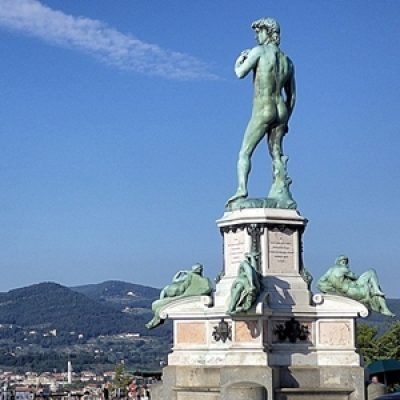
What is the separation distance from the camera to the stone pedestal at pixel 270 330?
23719 mm

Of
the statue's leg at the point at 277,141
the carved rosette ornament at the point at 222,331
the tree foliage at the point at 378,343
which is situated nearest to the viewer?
the carved rosette ornament at the point at 222,331

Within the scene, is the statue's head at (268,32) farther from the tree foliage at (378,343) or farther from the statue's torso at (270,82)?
the tree foliage at (378,343)

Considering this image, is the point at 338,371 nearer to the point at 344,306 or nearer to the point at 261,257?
the point at 344,306

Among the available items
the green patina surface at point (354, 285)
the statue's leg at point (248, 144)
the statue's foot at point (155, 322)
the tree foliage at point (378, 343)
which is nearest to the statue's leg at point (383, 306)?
the green patina surface at point (354, 285)

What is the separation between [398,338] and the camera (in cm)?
5066

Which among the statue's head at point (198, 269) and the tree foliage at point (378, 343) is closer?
the statue's head at point (198, 269)

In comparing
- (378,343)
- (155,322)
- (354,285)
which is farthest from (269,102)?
(378,343)

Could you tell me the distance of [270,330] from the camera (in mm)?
24172

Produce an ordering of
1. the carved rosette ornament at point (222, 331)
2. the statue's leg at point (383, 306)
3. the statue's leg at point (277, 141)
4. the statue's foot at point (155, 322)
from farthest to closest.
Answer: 1. the statue's leg at point (277, 141)
2. the statue's foot at point (155, 322)
3. the statue's leg at point (383, 306)
4. the carved rosette ornament at point (222, 331)

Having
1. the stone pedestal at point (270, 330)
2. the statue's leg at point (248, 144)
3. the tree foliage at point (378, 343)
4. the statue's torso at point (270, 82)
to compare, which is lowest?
the stone pedestal at point (270, 330)

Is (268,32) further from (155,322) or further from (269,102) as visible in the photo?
(155,322)

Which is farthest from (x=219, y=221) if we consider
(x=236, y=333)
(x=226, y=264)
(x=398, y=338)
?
(x=398, y=338)

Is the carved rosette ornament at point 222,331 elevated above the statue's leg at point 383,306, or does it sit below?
below

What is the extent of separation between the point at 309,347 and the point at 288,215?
9.50 feet
